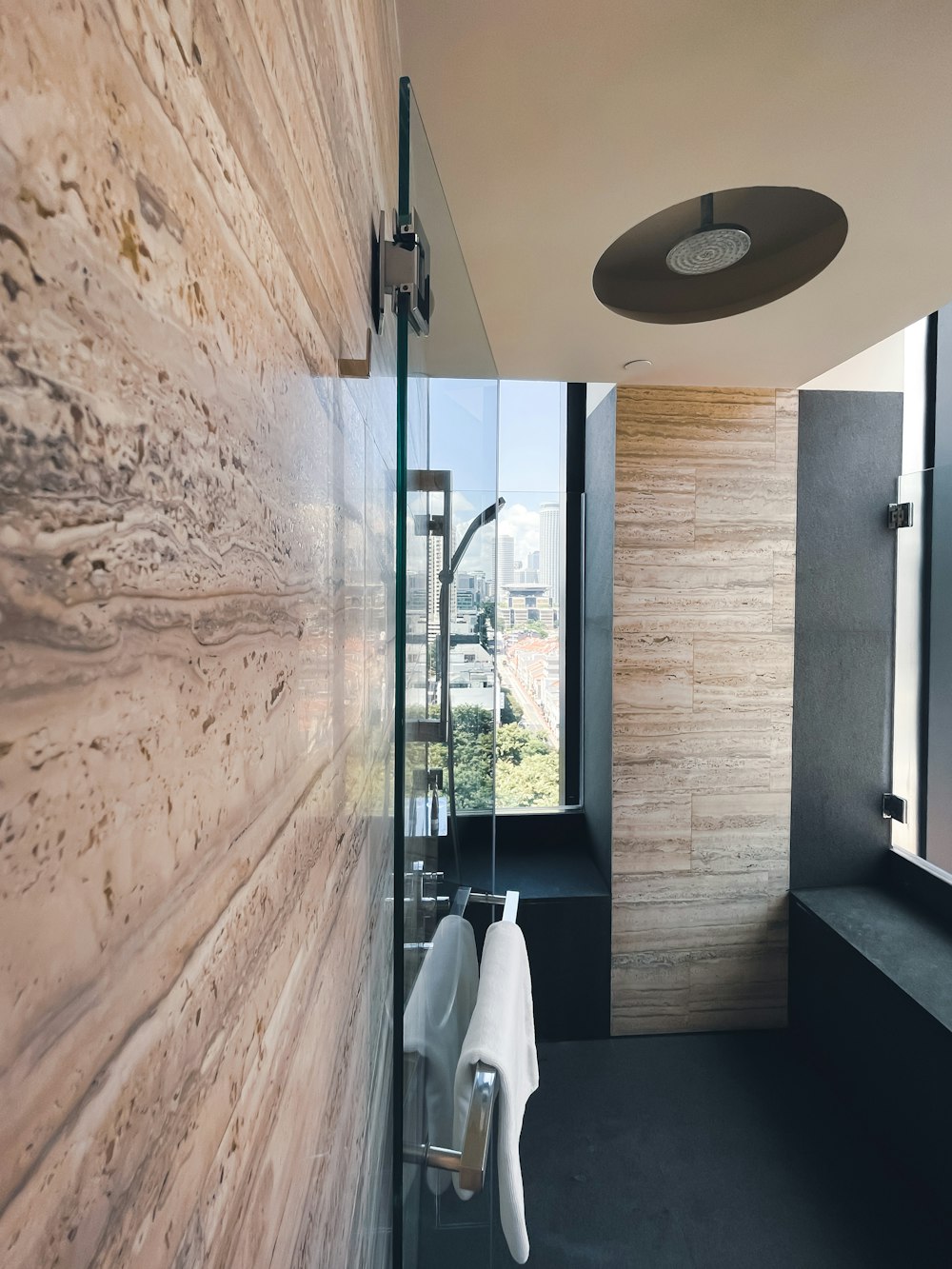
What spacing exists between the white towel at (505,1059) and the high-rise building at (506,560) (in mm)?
1544

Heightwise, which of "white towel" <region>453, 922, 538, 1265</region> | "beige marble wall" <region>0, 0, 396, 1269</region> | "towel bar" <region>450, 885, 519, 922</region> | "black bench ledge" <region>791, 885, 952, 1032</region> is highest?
"beige marble wall" <region>0, 0, 396, 1269</region>

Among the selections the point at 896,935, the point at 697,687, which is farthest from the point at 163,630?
the point at 896,935

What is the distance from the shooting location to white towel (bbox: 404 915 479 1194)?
2.57 feet

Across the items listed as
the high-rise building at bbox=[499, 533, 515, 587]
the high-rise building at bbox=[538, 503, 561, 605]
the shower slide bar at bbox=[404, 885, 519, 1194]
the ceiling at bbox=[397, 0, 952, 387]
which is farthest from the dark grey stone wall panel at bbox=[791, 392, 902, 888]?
the shower slide bar at bbox=[404, 885, 519, 1194]

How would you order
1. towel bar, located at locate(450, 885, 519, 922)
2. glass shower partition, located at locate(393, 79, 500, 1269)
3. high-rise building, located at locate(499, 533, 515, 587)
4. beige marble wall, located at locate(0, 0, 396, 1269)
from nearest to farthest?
beige marble wall, located at locate(0, 0, 396, 1269) < glass shower partition, located at locate(393, 79, 500, 1269) < towel bar, located at locate(450, 885, 519, 922) < high-rise building, located at locate(499, 533, 515, 587)

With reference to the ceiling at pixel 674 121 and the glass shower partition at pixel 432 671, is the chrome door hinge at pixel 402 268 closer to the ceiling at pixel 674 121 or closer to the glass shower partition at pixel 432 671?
the glass shower partition at pixel 432 671

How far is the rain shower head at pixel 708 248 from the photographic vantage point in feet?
4.49

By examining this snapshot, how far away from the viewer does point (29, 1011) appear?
125 millimetres

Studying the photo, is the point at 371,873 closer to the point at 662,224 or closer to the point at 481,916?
the point at 481,916

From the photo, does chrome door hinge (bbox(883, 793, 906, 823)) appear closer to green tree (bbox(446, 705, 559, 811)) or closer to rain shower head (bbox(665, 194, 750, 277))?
green tree (bbox(446, 705, 559, 811))

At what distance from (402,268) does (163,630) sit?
22.6 inches

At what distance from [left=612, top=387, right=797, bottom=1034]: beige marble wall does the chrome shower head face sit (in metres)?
0.63

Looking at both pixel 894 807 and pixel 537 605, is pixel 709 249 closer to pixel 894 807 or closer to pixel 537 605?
pixel 537 605

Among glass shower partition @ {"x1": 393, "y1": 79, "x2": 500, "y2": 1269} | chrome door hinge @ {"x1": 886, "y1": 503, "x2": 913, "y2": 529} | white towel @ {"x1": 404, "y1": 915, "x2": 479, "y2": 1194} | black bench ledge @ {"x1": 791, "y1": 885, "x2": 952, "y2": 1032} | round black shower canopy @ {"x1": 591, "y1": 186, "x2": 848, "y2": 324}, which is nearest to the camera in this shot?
glass shower partition @ {"x1": 393, "y1": 79, "x2": 500, "y2": 1269}
